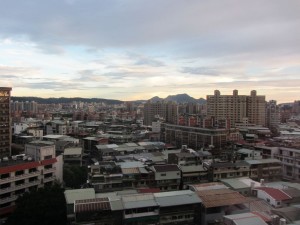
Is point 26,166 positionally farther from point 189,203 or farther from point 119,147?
point 119,147

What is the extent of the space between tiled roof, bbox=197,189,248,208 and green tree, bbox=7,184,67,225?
5.31 metres

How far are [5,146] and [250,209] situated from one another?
21.5 metres

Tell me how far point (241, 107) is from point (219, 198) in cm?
3988

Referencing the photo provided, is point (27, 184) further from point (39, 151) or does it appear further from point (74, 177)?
point (74, 177)

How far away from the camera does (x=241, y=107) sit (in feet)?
163

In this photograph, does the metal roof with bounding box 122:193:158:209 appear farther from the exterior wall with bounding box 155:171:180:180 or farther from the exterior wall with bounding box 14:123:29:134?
the exterior wall with bounding box 14:123:29:134

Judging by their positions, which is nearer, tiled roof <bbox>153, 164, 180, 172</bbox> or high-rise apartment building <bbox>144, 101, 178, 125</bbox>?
tiled roof <bbox>153, 164, 180, 172</bbox>

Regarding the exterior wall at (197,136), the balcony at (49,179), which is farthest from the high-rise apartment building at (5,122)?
the exterior wall at (197,136)

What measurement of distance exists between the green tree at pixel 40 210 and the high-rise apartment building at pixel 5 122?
15.0 meters

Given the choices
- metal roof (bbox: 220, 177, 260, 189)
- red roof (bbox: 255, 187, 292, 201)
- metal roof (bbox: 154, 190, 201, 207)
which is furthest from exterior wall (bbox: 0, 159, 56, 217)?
red roof (bbox: 255, 187, 292, 201)

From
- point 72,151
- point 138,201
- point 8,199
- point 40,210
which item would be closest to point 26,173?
point 8,199

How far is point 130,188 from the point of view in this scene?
1480 centimetres

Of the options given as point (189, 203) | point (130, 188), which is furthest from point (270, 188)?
point (130, 188)

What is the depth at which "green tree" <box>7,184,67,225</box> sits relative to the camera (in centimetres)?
1177
